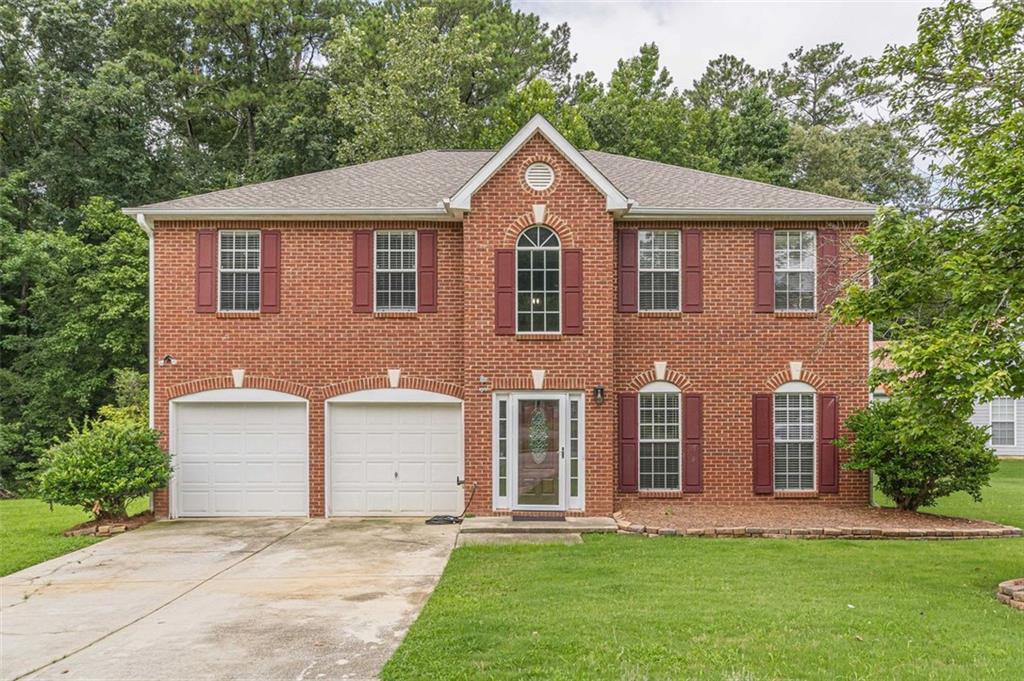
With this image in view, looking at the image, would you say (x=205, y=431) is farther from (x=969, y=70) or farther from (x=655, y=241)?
(x=969, y=70)

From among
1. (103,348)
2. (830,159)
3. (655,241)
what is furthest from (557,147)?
(830,159)

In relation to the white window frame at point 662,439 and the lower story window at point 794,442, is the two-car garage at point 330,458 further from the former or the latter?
the lower story window at point 794,442

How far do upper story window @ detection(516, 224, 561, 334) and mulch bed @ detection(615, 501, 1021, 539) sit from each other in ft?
12.0

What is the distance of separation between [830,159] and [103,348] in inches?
1160

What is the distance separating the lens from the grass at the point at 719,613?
584cm

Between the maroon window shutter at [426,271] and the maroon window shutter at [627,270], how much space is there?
3477 millimetres

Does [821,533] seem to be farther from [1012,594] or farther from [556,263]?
[556,263]

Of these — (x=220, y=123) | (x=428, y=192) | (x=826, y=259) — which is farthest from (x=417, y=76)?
(x=826, y=259)

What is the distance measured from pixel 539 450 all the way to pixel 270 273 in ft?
19.5

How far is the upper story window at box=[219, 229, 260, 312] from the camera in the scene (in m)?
13.4

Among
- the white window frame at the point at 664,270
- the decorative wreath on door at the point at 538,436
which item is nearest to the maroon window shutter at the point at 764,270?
the white window frame at the point at 664,270

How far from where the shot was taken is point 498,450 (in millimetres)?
12656

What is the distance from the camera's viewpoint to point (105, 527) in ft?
39.3

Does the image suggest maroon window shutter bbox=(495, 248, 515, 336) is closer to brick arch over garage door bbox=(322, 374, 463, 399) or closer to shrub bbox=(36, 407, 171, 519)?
brick arch over garage door bbox=(322, 374, 463, 399)
